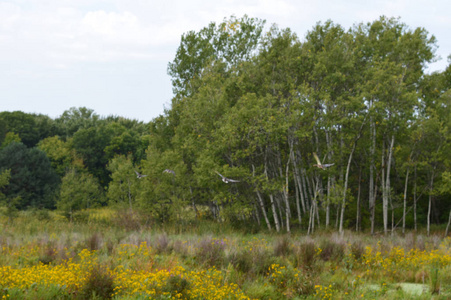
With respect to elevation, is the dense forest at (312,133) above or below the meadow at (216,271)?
above

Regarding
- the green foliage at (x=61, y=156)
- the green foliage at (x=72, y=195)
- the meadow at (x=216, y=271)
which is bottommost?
the meadow at (x=216, y=271)

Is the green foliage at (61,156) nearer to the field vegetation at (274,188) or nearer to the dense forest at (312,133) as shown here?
the field vegetation at (274,188)

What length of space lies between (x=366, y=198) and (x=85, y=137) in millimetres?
34427

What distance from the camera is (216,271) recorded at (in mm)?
7777

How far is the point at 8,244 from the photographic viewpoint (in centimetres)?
1014

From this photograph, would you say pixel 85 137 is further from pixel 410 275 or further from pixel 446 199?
pixel 410 275

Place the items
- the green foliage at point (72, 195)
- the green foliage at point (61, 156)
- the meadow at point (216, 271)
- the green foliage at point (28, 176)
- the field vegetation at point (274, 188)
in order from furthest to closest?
the green foliage at point (61, 156), the green foliage at point (28, 176), the green foliage at point (72, 195), the field vegetation at point (274, 188), the meadow at point (216, 271)

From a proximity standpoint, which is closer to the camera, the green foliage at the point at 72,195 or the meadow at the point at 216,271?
the meadow at the point at 216,271

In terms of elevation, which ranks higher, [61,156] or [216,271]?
[61,156]

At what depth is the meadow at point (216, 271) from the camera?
21.7 feet

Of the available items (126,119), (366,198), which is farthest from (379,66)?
(126,119)

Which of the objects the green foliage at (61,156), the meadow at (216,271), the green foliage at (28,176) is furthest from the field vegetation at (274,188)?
the green foliage at (61,156)

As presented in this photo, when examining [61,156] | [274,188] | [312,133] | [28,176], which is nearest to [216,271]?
[274,188]

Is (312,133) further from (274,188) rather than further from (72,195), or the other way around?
(72,195)
